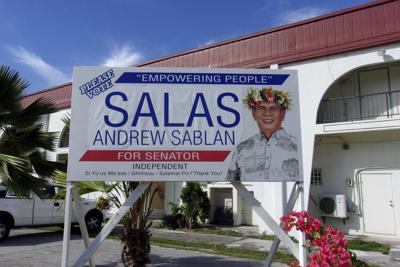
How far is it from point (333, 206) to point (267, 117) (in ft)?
28.8

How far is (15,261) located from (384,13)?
12.6 m

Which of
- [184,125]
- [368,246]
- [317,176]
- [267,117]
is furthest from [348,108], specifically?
[184,125]

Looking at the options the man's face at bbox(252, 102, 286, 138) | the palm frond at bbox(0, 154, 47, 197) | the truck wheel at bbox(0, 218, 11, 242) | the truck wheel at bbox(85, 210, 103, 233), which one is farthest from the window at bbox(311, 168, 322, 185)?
the truck wheel at bbox(0, 218, 11, 242)

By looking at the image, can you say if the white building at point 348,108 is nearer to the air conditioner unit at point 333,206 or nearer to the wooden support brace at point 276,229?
the air conditioner unit at point 333,206

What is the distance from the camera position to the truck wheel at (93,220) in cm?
1397

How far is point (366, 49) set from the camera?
39.5 ft

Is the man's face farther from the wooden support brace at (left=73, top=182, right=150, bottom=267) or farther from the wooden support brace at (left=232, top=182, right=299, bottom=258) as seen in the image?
the wooden support brace at (left=73, top=182, right=150, bottom=267)

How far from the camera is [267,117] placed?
5.54m

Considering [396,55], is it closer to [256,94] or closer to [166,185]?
[256,94]

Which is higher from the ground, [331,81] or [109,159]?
[331,81]

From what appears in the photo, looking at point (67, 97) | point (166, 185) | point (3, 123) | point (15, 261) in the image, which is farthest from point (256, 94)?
point (67, 97)

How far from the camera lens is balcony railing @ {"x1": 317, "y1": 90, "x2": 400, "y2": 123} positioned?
41.0 feet

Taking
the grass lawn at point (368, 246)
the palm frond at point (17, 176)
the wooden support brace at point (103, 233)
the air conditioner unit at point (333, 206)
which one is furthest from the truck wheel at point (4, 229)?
the air conditioner unit at point (333, 206)

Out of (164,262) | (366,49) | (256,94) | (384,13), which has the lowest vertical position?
(164,262)
